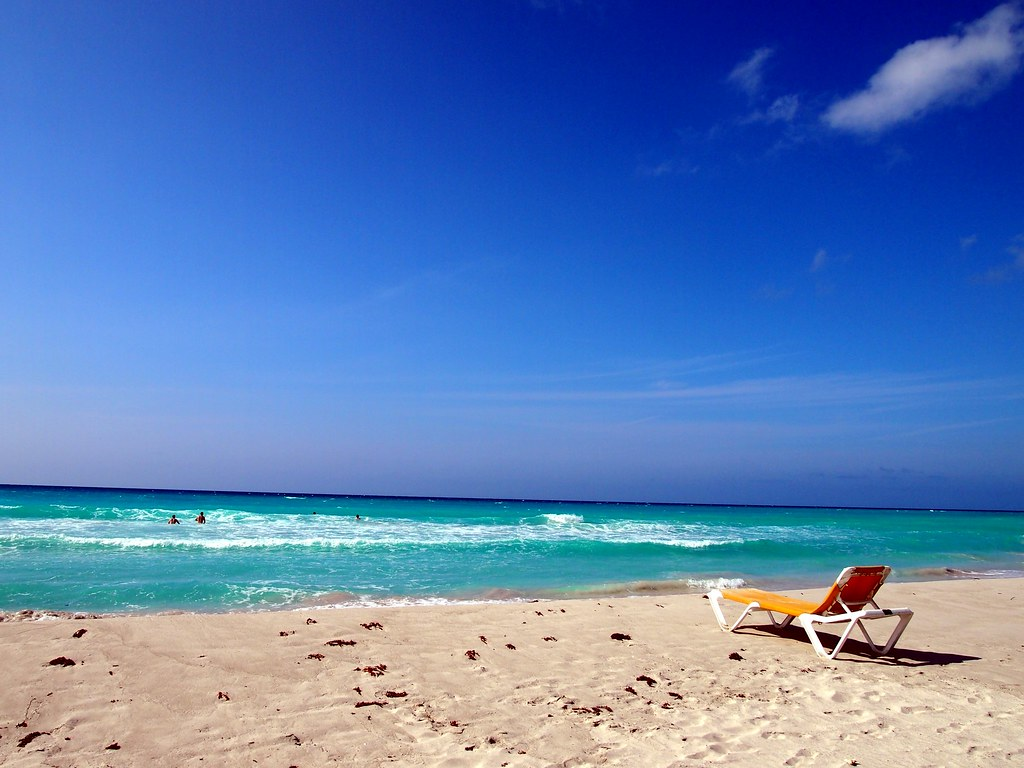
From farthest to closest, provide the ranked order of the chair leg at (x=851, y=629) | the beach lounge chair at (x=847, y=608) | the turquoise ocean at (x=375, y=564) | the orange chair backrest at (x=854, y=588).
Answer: the turquoise ocean at (x=375, y=564) → the orange chair backrest at (x=854, y=588) → the beach lounge chair at (x=847, y=608) → the chair leg at (x=851, y=629)

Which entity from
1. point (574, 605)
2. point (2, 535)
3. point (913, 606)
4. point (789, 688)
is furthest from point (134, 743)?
point (2, 535)

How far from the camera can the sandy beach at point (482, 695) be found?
173 inches

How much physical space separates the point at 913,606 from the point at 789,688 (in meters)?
7.04

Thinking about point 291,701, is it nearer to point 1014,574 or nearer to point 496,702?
point 496,702

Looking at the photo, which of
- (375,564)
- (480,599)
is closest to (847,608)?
(480,599)

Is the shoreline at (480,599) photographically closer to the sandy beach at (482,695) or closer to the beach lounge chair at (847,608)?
the sandy beach at (482,695)

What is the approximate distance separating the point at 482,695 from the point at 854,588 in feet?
16.9

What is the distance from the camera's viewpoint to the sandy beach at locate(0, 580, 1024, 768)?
440cm

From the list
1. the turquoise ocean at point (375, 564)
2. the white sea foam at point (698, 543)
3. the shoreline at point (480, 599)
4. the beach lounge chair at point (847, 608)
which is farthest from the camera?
the white sea foam at point (698, 543)

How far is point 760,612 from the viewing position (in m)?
10.3

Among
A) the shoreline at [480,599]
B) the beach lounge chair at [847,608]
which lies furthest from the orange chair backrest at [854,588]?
the shoreline at [480,599]

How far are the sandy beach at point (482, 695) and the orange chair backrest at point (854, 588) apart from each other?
581 mm

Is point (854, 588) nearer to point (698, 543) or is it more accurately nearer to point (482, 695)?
point (482, 695)

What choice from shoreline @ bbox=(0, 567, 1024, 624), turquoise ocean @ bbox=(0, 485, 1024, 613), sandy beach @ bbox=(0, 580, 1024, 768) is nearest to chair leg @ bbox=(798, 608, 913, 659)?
sandy beach @ bbox=(0, 580, 1024, 768)
